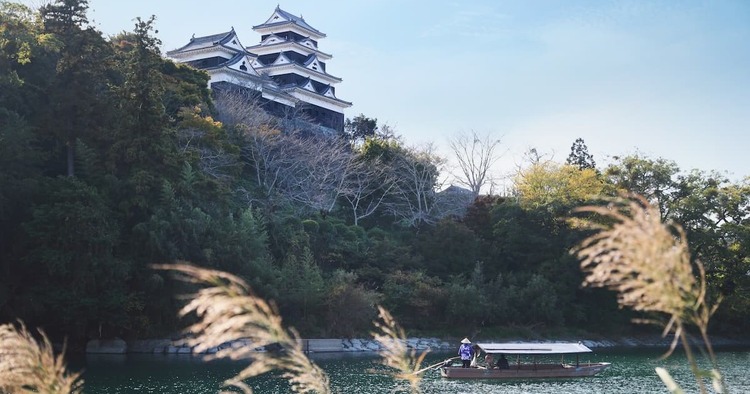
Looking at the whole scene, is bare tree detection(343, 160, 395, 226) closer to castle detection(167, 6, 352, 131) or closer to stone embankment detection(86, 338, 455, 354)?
castle detection(167, 6, 352, 131)

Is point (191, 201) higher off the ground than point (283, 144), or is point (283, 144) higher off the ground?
point (283, 144)

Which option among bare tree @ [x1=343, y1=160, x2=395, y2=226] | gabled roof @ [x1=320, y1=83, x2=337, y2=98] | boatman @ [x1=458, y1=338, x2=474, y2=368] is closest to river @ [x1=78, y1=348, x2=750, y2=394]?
boatman @ [x1=458, y1=338, x2=474, y2=368]

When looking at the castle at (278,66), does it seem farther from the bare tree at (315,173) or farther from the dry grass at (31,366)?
the dry grass at (31,366)

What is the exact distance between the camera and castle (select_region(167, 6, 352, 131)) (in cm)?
3588

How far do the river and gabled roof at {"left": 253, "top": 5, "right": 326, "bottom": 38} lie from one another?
85.3 feet

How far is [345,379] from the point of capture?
56.3ft

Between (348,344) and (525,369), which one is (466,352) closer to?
(525,369)

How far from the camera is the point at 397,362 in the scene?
3.10 m

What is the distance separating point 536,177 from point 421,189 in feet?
16.5

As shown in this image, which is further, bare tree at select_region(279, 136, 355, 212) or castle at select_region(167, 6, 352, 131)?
castle at select_region(167, 6, 352, 131)

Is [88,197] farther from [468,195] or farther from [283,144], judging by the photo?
[468,195]

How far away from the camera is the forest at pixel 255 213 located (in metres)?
20.4

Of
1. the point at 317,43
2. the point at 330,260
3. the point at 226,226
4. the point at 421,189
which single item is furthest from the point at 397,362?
the point at 317,43

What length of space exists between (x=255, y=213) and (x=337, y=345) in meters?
5.29
